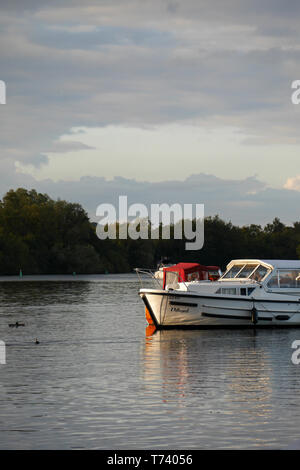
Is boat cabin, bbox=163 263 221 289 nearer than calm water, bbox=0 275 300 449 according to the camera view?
No

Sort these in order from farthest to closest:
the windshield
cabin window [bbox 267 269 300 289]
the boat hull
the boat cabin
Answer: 1. the boat cabin
2. the windshield
3. cabin window [bbox 267 269 300 289]
4. the boat hull

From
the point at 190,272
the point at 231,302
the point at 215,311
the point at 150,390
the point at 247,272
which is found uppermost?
the point at 247,272

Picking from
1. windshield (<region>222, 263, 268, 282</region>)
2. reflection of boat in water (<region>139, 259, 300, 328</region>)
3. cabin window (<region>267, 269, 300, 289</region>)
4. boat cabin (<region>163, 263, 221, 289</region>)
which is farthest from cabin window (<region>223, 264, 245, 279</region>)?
boat cabin (<region>163, 263, 221, 289</region>)

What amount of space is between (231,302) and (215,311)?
1.08m

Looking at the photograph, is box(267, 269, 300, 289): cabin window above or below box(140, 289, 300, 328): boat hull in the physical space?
above

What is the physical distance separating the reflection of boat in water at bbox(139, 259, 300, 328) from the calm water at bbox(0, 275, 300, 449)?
95 cm

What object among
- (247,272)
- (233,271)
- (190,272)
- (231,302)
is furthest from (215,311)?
(190,272)

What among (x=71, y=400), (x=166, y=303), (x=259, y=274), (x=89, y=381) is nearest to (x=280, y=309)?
(x=259, y=274)

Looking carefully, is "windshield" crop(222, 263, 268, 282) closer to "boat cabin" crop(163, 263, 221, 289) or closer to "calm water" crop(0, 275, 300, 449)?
"calm water" crop(0, 275, 300, 449)

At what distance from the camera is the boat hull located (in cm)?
4734

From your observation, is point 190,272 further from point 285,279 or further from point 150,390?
point 150,390

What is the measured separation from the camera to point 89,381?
2889 cm

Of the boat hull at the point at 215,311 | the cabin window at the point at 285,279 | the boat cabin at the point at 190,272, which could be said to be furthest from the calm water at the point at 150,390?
the boat cabin at the point at 190,272

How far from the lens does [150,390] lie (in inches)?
1056
